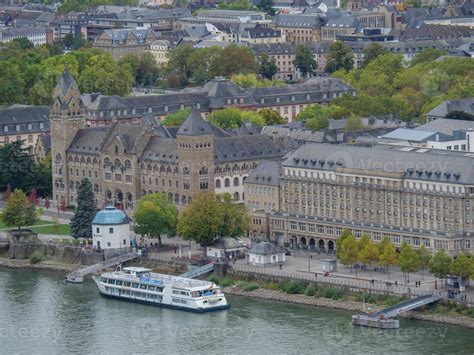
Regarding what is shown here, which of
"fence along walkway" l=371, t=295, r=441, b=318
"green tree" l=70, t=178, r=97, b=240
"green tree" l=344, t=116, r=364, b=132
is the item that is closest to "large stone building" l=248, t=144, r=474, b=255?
"fence along walkway" l=371, t=295, r=441, b=318

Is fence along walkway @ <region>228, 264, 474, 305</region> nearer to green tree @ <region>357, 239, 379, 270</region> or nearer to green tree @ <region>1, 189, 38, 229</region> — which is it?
green tree @ <region>357, 239, 379, 270</region>

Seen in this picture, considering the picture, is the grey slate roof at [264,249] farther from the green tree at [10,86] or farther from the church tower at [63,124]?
the green tree at [10,86]

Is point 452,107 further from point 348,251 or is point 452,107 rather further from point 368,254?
point 368,254

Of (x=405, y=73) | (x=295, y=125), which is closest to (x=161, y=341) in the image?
(x=295, y=125)

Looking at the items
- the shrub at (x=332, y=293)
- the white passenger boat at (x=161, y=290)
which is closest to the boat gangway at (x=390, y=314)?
the shrub at (x=332, y=293)

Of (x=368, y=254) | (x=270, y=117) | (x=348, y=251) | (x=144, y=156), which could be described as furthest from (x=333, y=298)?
(x=270, y=117)

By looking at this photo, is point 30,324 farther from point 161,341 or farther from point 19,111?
point 19,111
